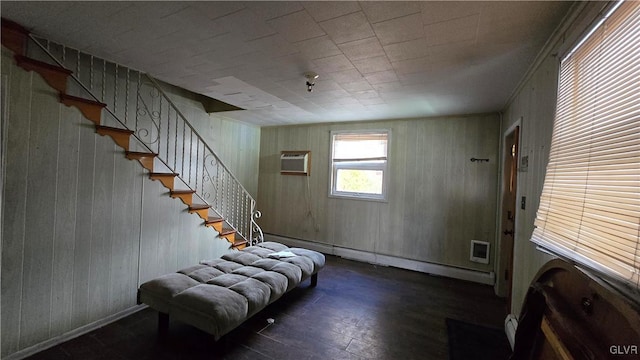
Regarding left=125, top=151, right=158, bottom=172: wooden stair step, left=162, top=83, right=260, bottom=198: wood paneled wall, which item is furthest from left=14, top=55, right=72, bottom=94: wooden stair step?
left=162, top=83, right=260, bottom=198: wood paneled wall

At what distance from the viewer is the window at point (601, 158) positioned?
919mm

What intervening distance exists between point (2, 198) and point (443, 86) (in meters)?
3.77

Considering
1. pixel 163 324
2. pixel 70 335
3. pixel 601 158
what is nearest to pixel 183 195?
pixel 163 324

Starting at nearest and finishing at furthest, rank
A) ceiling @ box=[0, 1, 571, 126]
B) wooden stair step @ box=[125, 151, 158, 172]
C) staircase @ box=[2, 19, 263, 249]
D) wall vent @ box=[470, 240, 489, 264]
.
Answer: ceiling @ box=[0, 1, 571, 126] < staircase @ box=[2, 19, 263, 249] < wooden stair step @ box=[125, 151, 158, 172] < wall vent @ box=[470, 240, 489, 264]

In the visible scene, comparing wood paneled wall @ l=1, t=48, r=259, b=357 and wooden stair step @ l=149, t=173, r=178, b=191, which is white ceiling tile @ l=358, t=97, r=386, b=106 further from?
wood paneled wall @ l=1, t=48, r=259, b=357

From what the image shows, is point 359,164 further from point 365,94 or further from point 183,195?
point 183,195

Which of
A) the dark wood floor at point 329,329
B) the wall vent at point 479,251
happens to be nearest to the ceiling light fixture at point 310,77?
the dark wood floor at point 329,329

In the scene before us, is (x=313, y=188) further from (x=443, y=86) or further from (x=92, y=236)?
(x=92, y=236)

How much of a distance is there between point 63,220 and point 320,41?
8.31ft

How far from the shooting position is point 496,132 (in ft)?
12.2

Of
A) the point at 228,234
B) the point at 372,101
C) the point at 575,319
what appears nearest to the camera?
the point at 575,319

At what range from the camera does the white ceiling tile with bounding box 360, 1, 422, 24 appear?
4.88 ft

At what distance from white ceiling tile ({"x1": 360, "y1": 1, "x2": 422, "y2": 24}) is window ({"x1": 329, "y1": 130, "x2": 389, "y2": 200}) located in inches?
114

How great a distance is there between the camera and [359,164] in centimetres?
467
